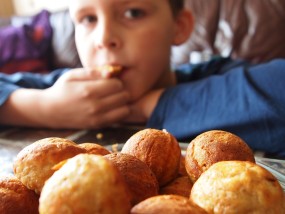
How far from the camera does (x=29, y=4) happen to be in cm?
306

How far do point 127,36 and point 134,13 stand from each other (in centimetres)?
7

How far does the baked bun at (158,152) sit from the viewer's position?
0.32m

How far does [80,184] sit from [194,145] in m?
0.15

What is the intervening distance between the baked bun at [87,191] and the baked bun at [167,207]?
0.01 meters

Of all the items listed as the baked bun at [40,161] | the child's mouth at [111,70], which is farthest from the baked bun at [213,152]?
the child's mouth at [111,70]

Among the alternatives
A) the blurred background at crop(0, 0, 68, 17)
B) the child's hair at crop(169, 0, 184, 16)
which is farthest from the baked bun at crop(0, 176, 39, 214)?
the blurred background at crop(0, 0, 68, 17)

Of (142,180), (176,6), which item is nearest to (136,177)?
(142,180)

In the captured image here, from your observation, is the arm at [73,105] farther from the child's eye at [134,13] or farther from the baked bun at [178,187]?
the baked bun at [178,187]

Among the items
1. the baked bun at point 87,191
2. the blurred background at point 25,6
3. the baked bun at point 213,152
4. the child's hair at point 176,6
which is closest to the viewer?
the baked bun at point 87,191

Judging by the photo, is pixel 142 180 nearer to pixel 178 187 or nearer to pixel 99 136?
pixel 178 187

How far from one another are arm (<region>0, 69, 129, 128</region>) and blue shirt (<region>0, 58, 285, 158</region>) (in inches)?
4.4

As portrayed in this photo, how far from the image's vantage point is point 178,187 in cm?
31

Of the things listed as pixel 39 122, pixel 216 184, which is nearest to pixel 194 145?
pixel 216 184

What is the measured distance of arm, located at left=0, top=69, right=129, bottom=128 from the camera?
0.78 m
